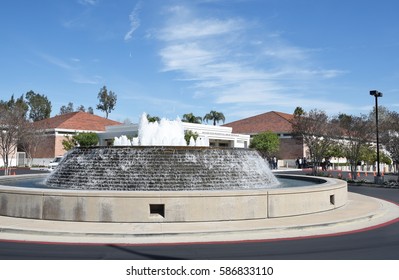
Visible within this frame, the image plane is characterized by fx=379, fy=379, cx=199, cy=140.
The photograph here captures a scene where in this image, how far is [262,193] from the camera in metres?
11.8

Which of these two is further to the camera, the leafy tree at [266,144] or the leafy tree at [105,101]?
the leafy tree at [105,101]

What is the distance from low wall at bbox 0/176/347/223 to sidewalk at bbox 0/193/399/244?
0.30 metres

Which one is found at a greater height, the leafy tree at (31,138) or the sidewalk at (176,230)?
the leafy tree at (31,138)

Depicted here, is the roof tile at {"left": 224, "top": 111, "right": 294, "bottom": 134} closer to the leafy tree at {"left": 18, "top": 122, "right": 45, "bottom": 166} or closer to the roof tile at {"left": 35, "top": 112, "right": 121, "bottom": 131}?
the roof tile at {"left": 35, "top": 112, "right": 121, "bottom": 131}

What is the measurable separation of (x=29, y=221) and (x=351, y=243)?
8959mm

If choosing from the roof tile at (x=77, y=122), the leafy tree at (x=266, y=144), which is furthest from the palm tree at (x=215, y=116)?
the leafy tree at (x=266, y=144)

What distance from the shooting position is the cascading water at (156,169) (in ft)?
48.4

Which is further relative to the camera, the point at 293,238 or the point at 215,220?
the point at 215,220

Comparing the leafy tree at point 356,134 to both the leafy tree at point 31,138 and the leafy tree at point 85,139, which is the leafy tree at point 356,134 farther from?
the leafy tree at point 31,138

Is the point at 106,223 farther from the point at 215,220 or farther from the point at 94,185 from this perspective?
the point at 94,185

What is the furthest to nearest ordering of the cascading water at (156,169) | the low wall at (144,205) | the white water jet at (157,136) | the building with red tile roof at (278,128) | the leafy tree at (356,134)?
1. the building with red tile roof at (278,128)
2. the leafy tree at (356,134)
3. the white water jet at (157,136)
4. the cascading water at (156,169)
5. the low wall at (144,205)
